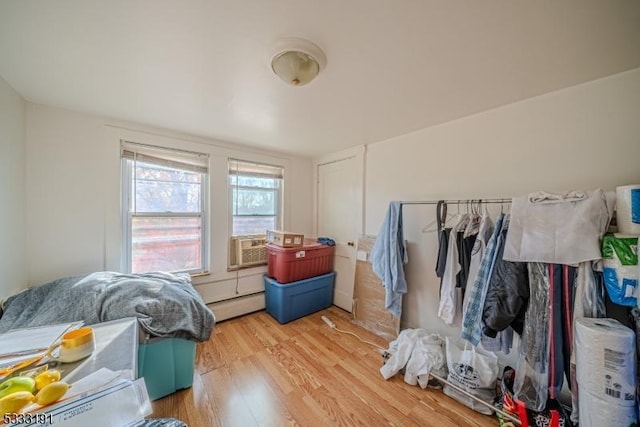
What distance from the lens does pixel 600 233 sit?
1127 mm

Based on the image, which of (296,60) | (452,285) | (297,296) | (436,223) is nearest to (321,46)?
(296,60)

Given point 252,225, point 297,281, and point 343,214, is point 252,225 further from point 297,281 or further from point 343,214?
point 343,214

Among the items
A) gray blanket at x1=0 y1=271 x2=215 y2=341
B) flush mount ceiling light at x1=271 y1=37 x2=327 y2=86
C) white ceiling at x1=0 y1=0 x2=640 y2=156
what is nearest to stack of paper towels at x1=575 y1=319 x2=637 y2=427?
white ceiling at x1=0 y1=0 x2=640 y2=156

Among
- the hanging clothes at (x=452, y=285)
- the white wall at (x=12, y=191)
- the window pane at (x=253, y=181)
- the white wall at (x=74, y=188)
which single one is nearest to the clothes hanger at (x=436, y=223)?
the hanging clothes at (x=452, y=285)

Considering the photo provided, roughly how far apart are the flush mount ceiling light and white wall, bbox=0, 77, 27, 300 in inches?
73.2

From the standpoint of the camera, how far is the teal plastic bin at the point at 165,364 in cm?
145

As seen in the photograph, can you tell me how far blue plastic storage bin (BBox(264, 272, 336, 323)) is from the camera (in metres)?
2.60

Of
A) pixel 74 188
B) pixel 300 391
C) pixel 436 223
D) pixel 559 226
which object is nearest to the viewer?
pixel 559 226

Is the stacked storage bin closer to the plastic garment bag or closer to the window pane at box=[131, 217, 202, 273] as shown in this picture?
the window pane at box=[131, 217, 202, 273]

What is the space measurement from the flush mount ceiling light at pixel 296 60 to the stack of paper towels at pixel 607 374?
1913 millimetres

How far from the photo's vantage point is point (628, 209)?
106 centimetres

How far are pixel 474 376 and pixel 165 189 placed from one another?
3.23m

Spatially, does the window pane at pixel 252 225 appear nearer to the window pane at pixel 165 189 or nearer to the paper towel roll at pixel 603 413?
the window pane at pixel 165 189

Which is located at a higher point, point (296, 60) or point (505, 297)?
point (296, 60)
